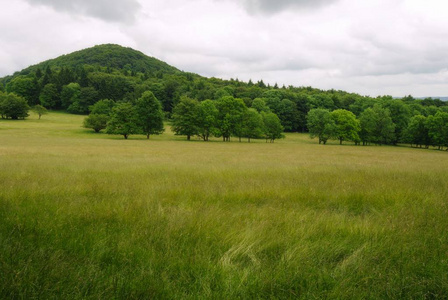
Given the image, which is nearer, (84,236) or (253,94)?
(84,236)

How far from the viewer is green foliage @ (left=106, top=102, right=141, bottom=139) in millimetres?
57219

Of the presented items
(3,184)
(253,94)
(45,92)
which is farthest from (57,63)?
(3,184)

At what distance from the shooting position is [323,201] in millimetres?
5977

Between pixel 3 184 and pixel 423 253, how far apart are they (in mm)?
9123

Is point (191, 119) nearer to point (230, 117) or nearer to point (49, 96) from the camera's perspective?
point (230, 117)

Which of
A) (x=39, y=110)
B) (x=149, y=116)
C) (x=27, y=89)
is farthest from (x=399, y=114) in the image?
(x=27, y=89)

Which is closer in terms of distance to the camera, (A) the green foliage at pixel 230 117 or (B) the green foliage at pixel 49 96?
(A) the green foliage at pixel 230 117

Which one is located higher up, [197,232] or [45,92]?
[45,92]

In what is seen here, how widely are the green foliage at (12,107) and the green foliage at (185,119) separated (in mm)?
53836

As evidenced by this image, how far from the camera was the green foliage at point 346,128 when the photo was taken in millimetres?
67000

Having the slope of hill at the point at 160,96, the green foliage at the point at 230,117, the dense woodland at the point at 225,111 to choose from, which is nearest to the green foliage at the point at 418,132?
the dense woodland at the point at 225,111

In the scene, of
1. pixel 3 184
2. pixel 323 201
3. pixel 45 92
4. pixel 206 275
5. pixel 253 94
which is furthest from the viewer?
pixel 253 94

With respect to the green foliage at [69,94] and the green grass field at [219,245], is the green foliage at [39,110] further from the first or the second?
the green grass field at [219,245]

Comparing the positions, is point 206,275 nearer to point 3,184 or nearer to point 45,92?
point 3,184
